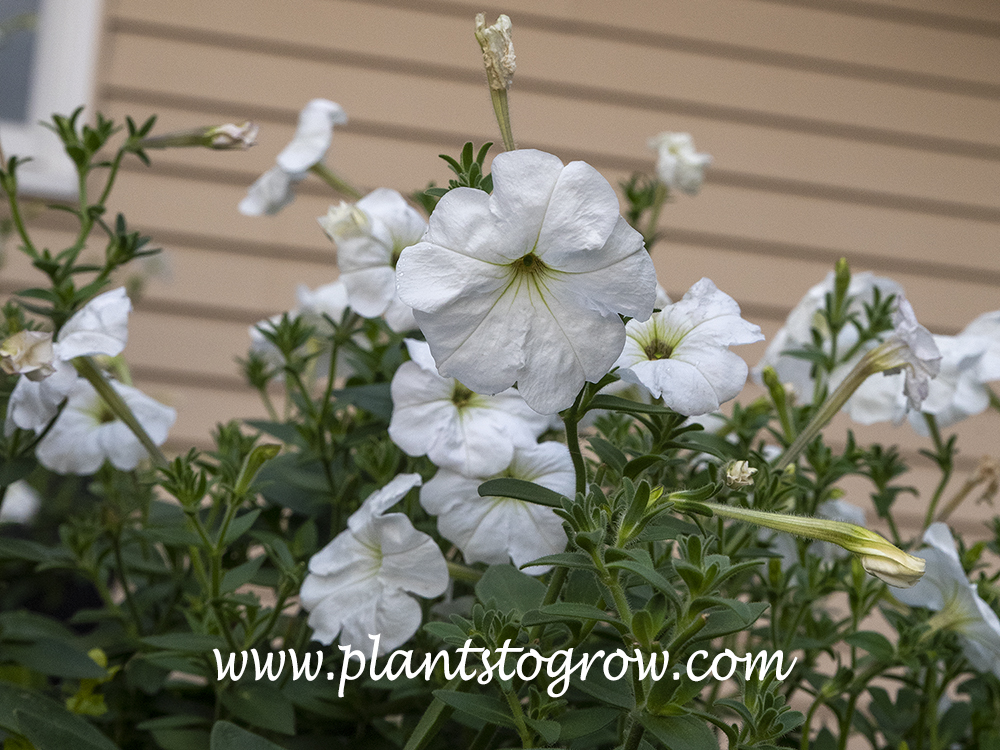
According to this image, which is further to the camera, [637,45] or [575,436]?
[637,45]

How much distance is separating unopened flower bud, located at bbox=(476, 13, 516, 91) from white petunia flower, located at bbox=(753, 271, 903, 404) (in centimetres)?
42

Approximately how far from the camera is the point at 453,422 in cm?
62

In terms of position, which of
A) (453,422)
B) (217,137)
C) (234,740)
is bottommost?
(234,740)

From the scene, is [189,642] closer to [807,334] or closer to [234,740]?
[234,740]

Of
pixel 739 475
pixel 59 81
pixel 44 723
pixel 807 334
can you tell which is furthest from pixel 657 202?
pixel 59 81

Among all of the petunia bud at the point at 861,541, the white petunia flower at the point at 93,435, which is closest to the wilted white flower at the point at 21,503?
the white petunia flower at the point at 93,435

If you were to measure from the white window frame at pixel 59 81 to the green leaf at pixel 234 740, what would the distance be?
170 cm

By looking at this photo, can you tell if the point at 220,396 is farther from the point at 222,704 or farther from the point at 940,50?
the point at 940,50

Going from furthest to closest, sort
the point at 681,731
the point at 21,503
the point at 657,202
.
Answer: the point at 21,503, the point at 657,202, the point at 681,731

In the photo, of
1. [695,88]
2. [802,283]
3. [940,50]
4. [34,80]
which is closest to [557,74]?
[695,88]

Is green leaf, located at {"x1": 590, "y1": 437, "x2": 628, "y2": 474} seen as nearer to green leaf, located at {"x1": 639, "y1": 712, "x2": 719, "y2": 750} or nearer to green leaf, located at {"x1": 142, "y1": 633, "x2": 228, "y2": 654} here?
green leaf, located at {"x1": 639, "y1": 712, "x2": 719, "y2": 750}

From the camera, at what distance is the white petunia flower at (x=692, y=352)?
1.61 ft

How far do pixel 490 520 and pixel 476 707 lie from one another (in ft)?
0.42

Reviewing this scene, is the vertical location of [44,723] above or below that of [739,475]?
below
